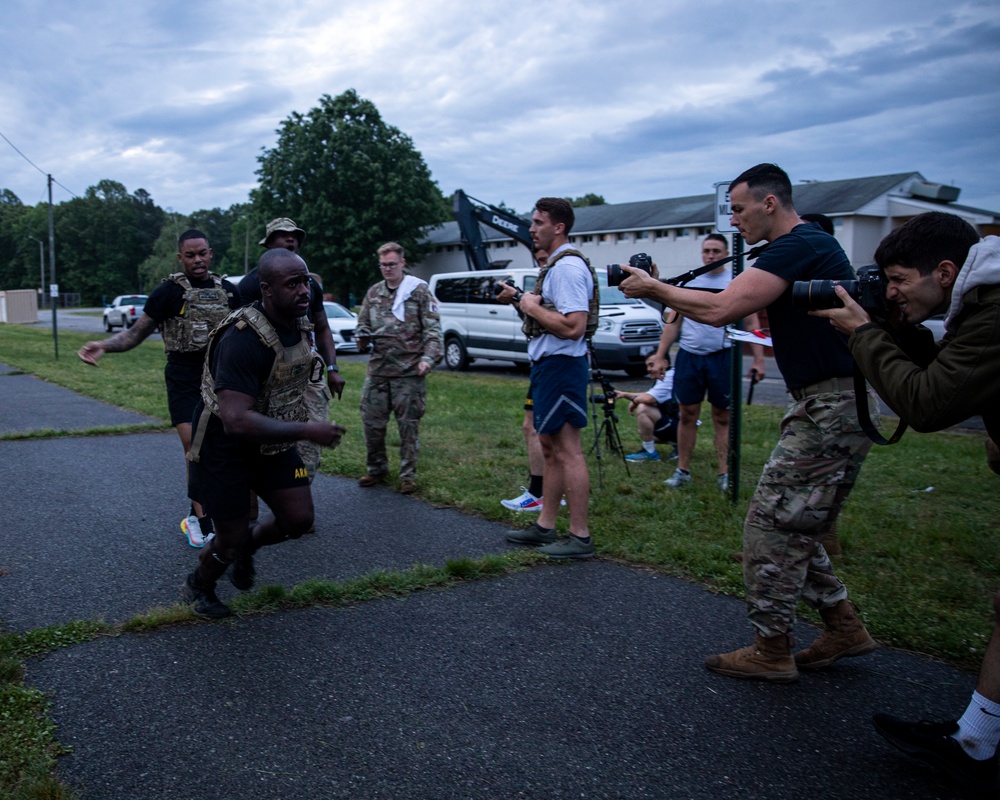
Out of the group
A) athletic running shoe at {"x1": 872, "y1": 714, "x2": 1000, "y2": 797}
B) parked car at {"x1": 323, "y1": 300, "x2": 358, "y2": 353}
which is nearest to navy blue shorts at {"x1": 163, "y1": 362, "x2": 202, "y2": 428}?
athletic running shoe at {"x1": 872, "y1": 714, "x2": 1000, "y2": 797}

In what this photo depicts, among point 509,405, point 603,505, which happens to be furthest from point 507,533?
point 509,405

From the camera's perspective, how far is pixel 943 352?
273 cm

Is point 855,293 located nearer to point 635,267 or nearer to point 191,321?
point 635,267

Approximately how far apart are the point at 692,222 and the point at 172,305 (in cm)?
4780

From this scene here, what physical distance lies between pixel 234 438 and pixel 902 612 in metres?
3.45

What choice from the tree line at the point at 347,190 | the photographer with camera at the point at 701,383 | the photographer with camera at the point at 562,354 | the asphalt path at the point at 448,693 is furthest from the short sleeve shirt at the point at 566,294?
the tree line at the point at 347,190

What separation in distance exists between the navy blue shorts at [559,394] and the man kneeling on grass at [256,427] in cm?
157

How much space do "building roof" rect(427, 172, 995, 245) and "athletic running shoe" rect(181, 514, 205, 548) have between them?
36.9m

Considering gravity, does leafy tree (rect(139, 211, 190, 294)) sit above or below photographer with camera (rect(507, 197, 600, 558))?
above

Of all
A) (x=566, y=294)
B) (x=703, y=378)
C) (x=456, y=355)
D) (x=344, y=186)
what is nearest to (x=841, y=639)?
(x=566, y=294)

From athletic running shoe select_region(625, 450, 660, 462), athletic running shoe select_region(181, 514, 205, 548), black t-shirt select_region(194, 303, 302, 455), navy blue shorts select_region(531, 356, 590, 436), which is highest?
black t-shirt select_region(194, 303, 302, 455)

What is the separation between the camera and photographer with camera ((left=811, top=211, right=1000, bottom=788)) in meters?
2.64

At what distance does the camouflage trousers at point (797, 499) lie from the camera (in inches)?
140

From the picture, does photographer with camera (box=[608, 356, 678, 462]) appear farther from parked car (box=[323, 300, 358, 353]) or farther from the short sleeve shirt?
parked car (box=[323, 300, 358, 353])
